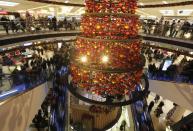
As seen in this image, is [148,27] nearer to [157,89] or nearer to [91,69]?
[157,89]

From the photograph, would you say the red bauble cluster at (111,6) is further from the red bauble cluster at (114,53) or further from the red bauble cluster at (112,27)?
the red bauble cluster at (114,53)

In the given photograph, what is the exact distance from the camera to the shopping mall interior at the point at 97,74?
2.55 m

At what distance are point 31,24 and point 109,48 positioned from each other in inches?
339

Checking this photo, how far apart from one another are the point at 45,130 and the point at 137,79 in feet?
24.0

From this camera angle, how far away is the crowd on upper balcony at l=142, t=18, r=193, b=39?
9.02 m

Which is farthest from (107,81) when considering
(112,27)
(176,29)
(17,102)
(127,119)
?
(127,119)

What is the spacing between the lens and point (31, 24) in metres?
10.3

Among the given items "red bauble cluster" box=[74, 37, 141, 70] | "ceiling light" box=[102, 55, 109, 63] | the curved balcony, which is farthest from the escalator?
"ceiling light" box=[102, 55, 109, 63]

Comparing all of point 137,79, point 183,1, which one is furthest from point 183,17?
point 137,79

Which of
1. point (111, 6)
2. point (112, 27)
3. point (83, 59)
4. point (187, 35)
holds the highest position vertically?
point (111, 6)

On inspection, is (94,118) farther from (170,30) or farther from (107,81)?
(107,81)

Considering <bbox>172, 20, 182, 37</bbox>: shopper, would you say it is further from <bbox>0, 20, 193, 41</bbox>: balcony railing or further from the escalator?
the escalator

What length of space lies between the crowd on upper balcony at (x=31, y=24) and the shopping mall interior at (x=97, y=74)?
5cm

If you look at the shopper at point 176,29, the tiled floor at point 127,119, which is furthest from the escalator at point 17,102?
the shopper at point 176,29
